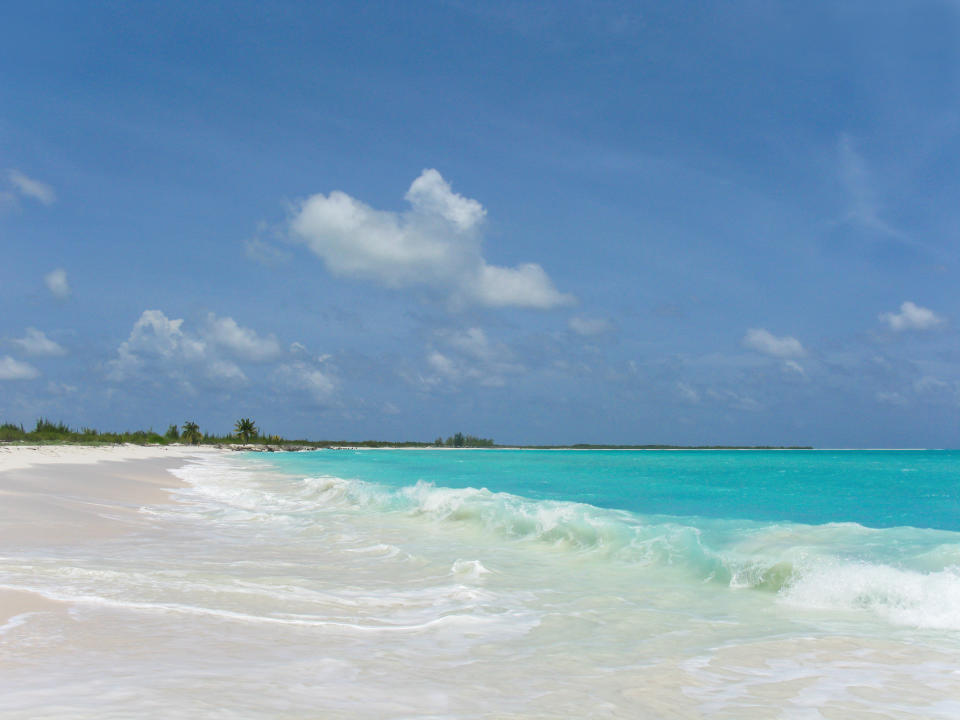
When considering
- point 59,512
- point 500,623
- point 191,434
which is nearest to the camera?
point 500,623

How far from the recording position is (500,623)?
667 cm

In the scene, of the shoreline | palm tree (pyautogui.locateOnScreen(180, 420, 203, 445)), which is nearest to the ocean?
the shoreline

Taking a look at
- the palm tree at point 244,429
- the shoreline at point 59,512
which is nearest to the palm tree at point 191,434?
the palm tree at point 244,429

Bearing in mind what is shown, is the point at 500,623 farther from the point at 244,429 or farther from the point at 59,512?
the point at 244,429

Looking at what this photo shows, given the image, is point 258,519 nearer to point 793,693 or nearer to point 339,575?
point 339,575

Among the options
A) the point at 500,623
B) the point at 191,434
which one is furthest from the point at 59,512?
the point at 191,434

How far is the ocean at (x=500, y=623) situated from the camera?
4.38 m

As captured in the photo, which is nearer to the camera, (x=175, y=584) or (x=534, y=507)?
(x=175, y=584)

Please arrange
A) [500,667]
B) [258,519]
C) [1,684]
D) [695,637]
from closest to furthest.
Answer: [1,684]
[500,667]
[695,637]
[258,519]

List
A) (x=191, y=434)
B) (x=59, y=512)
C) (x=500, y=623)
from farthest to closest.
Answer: (x=191, y=434) < (x=59, y=512) < (x=500, y=623)

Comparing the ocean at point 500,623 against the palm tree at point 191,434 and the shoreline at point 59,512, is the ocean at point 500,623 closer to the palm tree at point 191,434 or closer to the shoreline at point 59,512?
the shoreline at point 59,512

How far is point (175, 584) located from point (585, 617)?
4616 mm

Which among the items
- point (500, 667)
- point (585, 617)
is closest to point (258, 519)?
point (585, 617)

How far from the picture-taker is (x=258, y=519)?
605 inches
